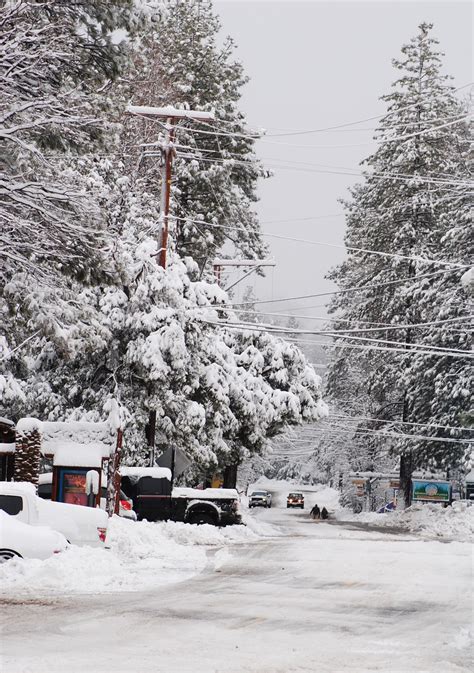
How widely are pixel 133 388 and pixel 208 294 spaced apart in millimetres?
4228

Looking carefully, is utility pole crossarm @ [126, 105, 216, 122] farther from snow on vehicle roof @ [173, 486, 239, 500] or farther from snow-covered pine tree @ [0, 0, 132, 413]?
snow-covered pine tree @ [0, 0, 132, 413]

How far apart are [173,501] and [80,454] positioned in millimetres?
7237

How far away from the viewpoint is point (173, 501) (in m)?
31.7

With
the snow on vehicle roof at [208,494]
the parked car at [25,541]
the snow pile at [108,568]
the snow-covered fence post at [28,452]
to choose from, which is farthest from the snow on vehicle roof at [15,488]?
the snow on vehicle roof at [208,494]

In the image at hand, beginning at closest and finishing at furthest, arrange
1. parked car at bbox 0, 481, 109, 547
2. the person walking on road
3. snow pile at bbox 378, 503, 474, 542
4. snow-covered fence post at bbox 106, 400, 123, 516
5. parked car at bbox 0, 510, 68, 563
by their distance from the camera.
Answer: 1. parked car at bbox 0, 510, 68, 563
2. parked car at bbox 0, 481, 109, 547
3. snow-covered fence post at bbox 106, 400, 123, 516
4. snow pile at bbox 378, 503, 474, 542
5. the person walking on road

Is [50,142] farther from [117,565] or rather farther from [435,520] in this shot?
[435,520]

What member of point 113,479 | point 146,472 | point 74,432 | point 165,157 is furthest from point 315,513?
point 74,432

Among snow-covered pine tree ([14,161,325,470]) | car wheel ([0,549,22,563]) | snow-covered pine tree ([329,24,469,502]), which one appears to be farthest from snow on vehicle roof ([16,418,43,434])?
snow-covered pine tree ([329,24,469,502])

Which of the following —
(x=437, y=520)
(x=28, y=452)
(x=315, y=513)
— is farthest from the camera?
(x=315, y=513)

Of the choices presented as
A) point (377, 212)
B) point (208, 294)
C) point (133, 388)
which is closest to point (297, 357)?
point (208, 294)

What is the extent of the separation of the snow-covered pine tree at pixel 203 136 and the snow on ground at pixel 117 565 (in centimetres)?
1869

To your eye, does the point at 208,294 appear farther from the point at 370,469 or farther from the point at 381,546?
the point at 370,469

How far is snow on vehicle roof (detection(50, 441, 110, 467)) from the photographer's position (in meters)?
24.9

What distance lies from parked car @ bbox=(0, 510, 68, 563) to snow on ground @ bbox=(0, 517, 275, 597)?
9.1 inches
